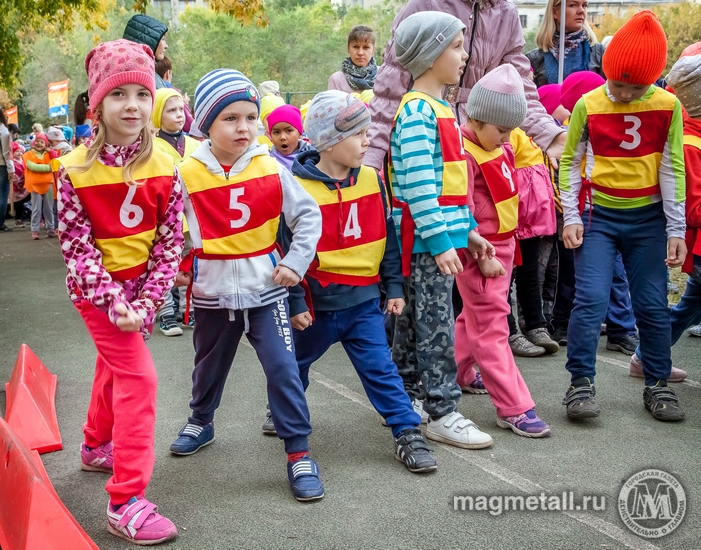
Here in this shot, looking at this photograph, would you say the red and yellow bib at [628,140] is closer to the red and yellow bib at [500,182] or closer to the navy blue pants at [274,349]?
the red and yellow bib at [500,182]

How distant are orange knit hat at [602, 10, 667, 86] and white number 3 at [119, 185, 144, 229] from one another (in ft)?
8.45

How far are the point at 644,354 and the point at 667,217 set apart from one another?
2.55 ft

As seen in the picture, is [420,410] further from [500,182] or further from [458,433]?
[500,182]

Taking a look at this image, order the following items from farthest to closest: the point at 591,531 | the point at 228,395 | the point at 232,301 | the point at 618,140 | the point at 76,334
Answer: the point at 76,334, the point at 228,395, the point at 618,140, the point at 232,301, the point at 591,531

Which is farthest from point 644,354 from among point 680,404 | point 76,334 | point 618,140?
point 76,334

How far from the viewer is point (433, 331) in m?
4.28

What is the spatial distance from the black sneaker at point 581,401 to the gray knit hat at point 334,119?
1858mm

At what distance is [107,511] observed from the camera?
354cm

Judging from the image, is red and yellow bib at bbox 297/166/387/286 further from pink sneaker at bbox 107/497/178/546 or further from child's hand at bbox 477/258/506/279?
pink sneaker at bbox 107/497/178/546

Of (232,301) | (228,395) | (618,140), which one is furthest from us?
(228,395)

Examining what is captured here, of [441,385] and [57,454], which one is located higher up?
[441,385]

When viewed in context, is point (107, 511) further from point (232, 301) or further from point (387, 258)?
point (387, 258)

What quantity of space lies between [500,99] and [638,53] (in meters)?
0.74
